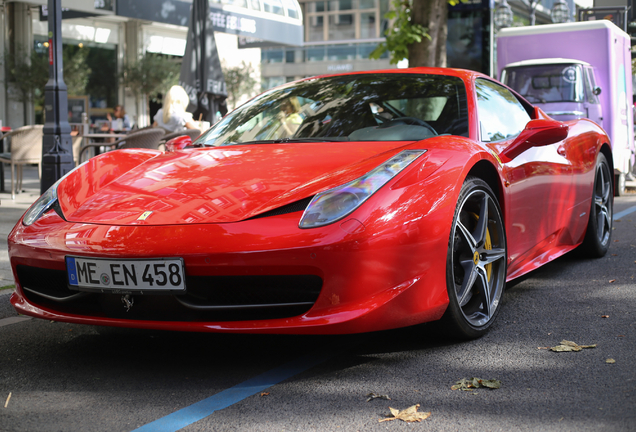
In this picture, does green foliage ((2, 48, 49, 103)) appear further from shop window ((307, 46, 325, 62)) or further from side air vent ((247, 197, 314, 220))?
shop window ((307, 46, 325, 62))

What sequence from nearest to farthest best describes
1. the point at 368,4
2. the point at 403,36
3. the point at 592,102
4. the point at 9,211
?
1. the point at 9,211
2. the point at 403,36
3. the point at 592,102
4. the point at 368,4

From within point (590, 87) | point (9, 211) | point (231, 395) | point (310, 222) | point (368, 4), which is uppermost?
point (368, 4)

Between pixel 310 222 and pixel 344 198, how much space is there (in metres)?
0.17

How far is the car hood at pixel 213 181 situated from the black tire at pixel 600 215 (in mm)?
2291

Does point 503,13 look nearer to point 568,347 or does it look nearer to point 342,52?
point 568,347

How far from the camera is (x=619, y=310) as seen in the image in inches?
149

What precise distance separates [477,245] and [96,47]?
22781 millimetres

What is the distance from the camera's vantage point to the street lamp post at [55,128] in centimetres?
690

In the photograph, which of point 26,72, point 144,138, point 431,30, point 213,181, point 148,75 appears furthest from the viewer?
point 148,75

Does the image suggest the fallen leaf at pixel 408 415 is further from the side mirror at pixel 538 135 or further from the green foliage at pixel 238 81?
the green foliage at pixel 238 81

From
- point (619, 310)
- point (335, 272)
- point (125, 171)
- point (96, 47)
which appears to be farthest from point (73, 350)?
point (96, 47)

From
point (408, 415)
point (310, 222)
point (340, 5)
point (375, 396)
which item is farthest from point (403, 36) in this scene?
point (340, 5)

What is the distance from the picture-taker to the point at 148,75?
80.7 ft

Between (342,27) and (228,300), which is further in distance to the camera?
(342,27)
